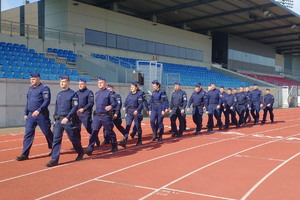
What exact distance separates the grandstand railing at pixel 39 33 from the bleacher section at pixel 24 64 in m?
1.94

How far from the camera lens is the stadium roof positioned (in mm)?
29828

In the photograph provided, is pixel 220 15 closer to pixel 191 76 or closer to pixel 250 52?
pixel 191 76

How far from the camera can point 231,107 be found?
15.0 meters

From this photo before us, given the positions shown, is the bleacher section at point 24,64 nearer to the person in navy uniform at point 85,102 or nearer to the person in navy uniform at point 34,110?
the person in navy uniform at point 85,102

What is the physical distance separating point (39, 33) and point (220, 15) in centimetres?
1874

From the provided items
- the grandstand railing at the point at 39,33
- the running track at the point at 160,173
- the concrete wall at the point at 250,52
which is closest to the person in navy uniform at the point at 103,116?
the running track at the point at 160,173

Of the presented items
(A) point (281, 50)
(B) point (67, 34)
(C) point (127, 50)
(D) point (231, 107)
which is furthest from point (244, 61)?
(D) point (231, 107)

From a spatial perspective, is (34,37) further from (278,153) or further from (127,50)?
(278,153)

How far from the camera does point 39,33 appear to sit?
75.8ft

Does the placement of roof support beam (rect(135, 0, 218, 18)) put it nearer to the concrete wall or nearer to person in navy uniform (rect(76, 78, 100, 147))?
the concrete wall

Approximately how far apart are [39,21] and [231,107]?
18.3 metres

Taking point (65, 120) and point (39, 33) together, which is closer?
point (65, 120)

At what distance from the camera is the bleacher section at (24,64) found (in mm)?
15500

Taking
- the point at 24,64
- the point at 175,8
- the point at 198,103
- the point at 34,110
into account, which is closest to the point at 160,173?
the point at 34,110
